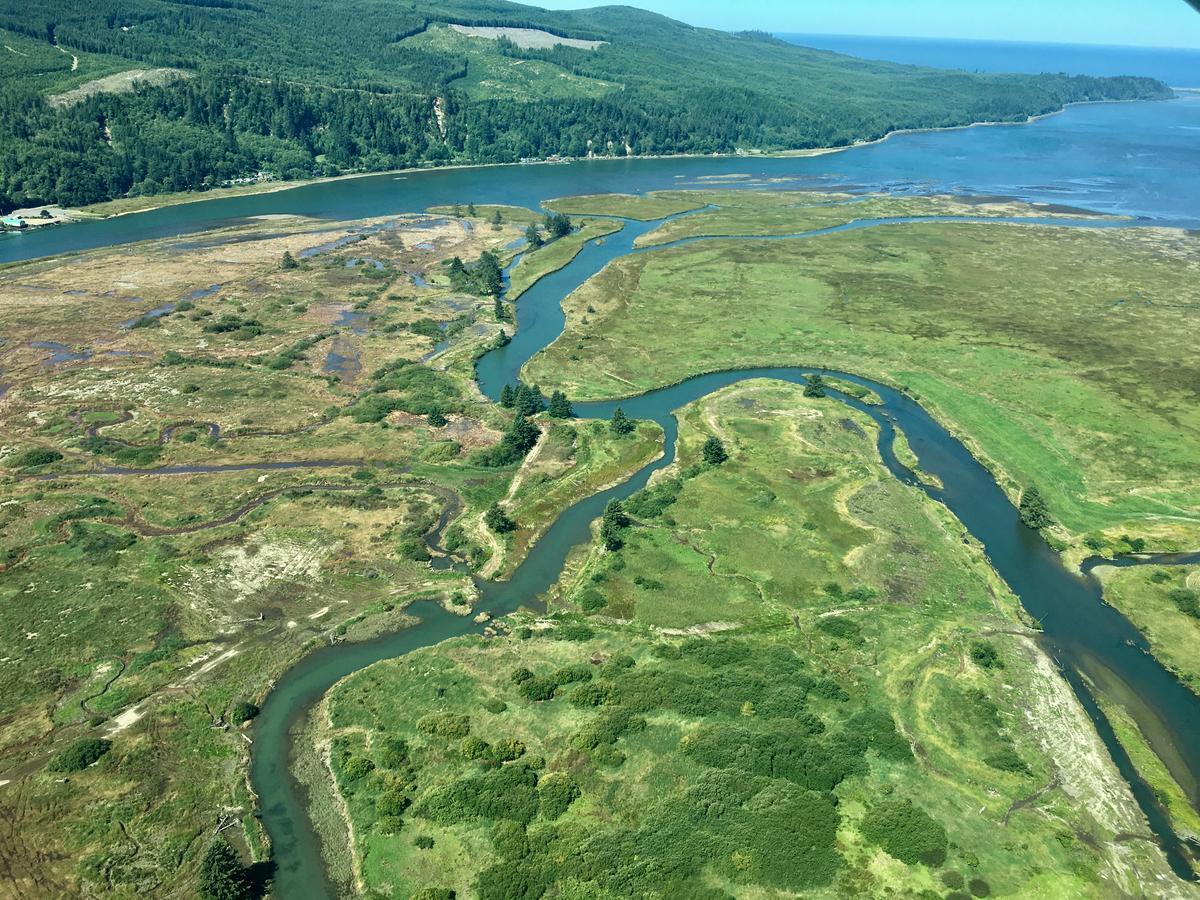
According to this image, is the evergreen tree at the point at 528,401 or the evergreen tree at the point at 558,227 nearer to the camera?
the evergreen tree at the point at 528,401

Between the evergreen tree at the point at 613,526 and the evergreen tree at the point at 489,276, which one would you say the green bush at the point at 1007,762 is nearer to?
the evergreen tree at the point at 613,526

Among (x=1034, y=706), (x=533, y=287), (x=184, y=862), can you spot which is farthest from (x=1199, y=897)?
(x=533, y=287)

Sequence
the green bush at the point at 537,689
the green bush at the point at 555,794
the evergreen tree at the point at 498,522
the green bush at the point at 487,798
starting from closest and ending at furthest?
1. the green bush at the point at 487,798
2. the green bush at the point at 555,794
3. the green bush at the point at 537,689
4. the evergreen tree at the point at 498,522

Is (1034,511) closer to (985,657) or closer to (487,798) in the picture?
(985,657)

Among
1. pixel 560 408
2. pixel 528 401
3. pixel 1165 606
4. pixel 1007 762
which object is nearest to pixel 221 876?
pixel 1007 762

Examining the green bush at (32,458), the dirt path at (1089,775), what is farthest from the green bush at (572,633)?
the green bush at (32,458)

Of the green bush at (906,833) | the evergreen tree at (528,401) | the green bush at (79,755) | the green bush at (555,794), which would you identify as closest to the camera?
the green bush at (906,833)

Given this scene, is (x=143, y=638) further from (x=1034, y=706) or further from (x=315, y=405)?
(x=1034, y=706)
